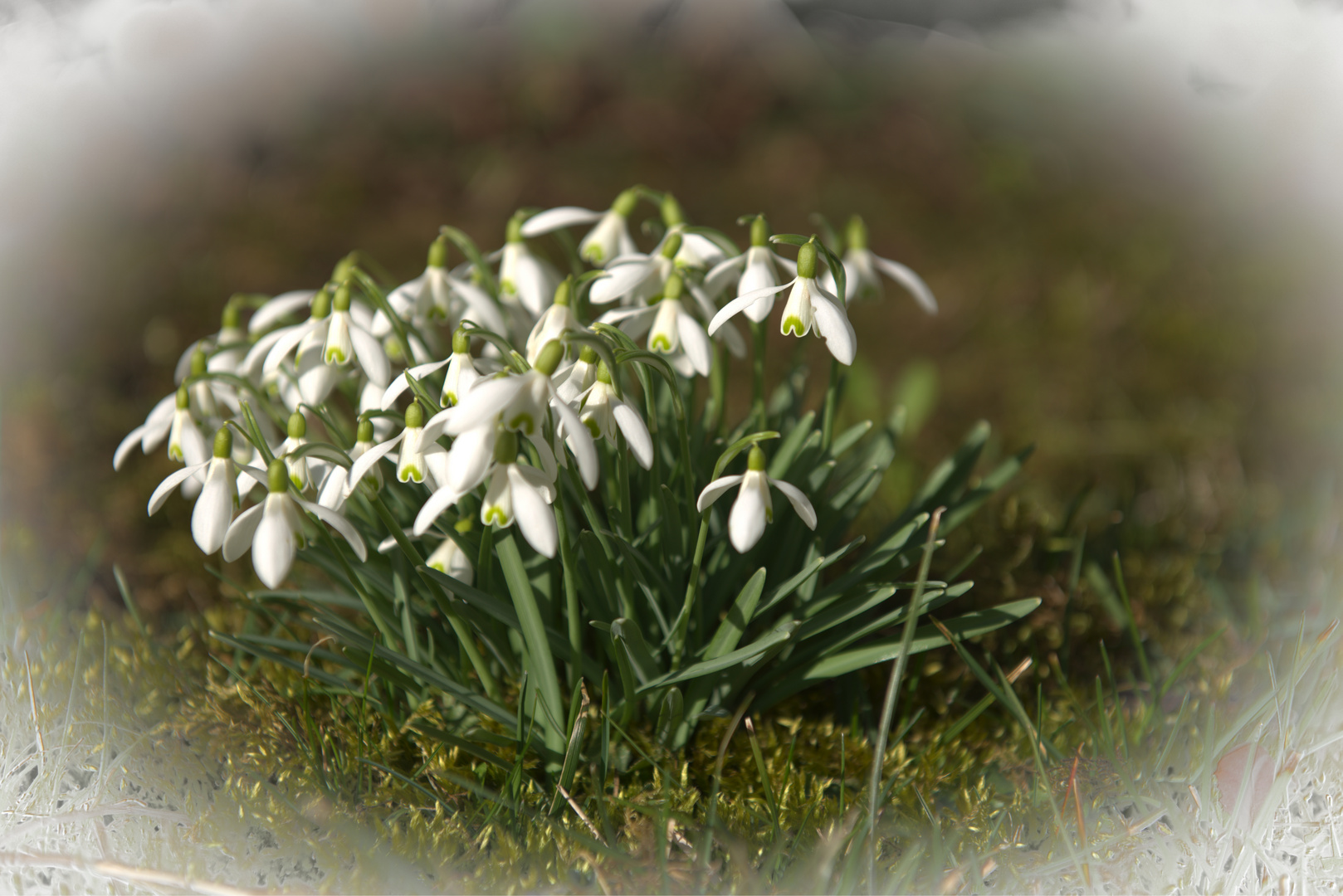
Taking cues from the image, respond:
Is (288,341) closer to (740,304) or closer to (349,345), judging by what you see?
(349,345)

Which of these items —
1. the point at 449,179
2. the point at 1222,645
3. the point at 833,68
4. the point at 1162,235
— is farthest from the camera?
the point at 833,68

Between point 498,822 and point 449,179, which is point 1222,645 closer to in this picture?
point 498,822

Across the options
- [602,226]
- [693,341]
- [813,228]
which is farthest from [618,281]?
[813,228]

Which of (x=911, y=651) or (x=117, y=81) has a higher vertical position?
(x=117, y=81)

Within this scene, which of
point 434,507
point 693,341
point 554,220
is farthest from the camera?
point 554,220

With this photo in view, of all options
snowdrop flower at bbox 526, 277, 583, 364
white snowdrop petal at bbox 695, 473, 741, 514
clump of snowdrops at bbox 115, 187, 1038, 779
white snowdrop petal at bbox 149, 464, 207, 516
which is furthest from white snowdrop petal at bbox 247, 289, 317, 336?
white snowdrop petal at bbox 695, 473, 741, 514

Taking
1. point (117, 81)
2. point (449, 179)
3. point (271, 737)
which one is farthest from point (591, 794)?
point (449, 179)
